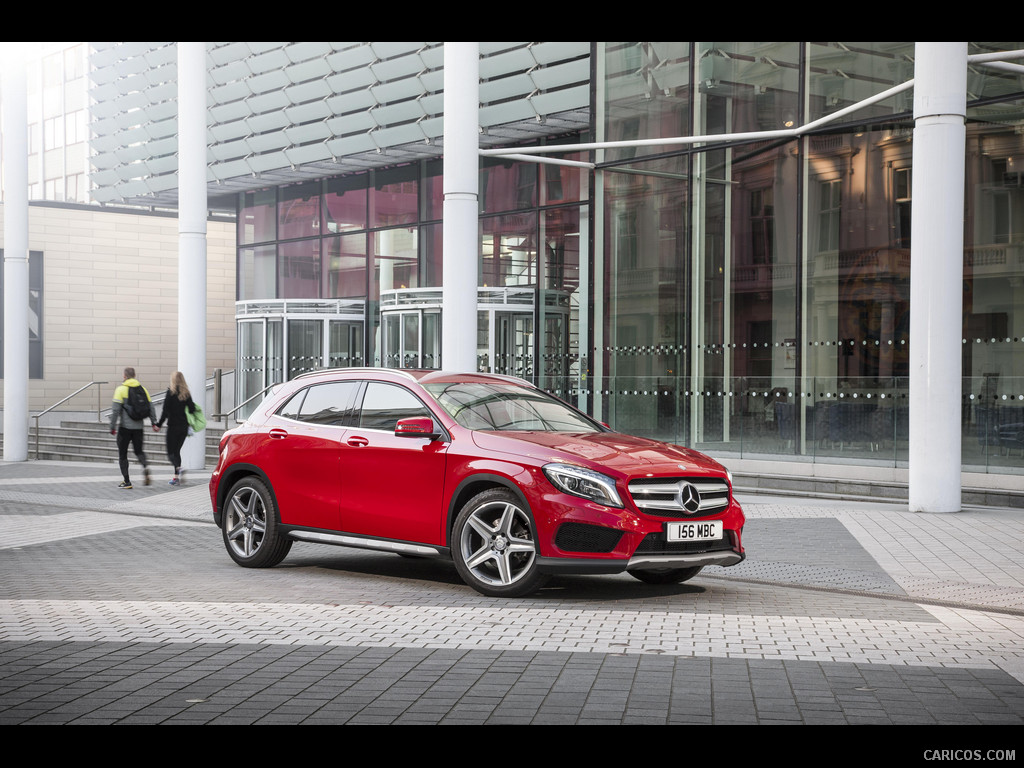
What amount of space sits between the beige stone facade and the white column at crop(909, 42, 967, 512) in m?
31.0

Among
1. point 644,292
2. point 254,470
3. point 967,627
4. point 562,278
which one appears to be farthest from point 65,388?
point 967,627

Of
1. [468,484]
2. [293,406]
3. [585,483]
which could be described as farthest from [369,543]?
[585,483]

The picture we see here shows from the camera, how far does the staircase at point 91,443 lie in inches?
985

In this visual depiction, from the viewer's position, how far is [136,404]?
1845 cm

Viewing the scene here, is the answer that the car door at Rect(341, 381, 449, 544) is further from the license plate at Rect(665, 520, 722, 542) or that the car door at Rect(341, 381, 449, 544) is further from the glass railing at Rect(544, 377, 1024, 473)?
the glass railing at Rect(544, 377, 1024, 473)

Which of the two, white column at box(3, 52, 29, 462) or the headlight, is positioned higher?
white column at box(3, 52, 29, 462)

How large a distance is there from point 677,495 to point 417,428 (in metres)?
2.00

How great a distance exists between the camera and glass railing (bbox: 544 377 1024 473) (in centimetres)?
1514

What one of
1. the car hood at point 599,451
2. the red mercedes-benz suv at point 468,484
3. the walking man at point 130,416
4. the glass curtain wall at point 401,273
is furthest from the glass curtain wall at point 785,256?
the red mercedes-benz suv at point 468,484

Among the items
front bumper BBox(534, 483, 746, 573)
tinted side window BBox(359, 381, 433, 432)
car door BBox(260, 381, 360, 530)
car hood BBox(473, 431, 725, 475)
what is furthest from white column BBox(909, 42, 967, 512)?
car door BBox(260, 381, 360, 530)

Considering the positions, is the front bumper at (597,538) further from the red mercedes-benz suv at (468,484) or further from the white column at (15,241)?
the white column at (15,241)
